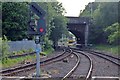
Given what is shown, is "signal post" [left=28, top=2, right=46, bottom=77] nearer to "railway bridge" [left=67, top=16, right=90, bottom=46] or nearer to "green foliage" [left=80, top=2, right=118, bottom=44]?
"green foliage" [left=80, top=2, right=118, bottom=44]

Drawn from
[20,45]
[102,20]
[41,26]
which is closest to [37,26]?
[41,26]

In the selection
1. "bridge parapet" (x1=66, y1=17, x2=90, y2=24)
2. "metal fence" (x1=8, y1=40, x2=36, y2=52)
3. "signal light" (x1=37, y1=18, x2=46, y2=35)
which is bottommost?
"metal fence" (x1=8, y1=40, x2=36, y2=52)

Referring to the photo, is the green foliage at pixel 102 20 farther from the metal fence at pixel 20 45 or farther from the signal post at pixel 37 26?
the signal post at pixel 37 26

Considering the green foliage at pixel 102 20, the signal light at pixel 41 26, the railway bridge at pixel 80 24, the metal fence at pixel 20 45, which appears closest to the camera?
the signal light at pixel 41 26

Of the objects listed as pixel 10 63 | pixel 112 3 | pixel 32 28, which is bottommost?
pixel 10 63

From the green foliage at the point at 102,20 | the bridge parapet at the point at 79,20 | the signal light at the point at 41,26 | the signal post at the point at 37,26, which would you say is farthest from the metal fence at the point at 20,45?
the bridge parapet at the point at 79,20

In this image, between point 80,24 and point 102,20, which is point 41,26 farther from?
point 80,24

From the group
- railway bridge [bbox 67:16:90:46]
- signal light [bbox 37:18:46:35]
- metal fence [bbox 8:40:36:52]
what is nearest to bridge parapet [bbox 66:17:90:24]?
railway bridge [bbox 67:16:90:46]

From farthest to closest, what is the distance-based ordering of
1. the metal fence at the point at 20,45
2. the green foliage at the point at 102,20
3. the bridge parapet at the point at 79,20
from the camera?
the bridge parapet at the point at 79,20 < the green foliage at the point at 102,20 < the metal fence at the point at 20,45

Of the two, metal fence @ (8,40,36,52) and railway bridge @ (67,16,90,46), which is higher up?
railway bridge @ (67,16,90,46)

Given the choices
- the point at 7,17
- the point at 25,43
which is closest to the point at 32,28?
the point at 25,43

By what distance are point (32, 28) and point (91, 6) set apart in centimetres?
7781

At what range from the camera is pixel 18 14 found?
37.6 metres

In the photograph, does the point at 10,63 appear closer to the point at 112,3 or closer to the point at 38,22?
the point at 38,22
